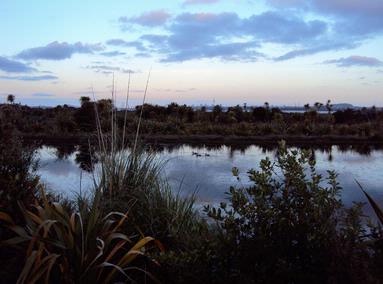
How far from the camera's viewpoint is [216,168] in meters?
13.3

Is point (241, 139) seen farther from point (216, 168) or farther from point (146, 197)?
point (146, 197)

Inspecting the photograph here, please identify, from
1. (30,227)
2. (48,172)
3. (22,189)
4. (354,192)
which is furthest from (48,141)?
(30,227)

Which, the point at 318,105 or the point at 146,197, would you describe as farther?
the point at 318,105

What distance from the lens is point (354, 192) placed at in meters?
9.90

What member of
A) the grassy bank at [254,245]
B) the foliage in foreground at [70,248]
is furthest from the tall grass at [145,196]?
the foliage in foreground at [70,248]

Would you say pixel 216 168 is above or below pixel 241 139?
below

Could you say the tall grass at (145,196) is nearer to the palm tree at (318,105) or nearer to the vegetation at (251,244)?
the vegetation at (251,244)

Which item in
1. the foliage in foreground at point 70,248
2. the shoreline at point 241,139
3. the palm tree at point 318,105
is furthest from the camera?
the palm tree at point 318,105

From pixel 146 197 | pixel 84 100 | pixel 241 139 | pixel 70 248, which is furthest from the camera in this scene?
pixel 84 100

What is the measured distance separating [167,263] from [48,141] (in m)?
20.7

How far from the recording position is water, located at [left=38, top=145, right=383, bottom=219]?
9422 millimetres

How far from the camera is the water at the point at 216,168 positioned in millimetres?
9422

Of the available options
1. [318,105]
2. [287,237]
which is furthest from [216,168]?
[318,105]

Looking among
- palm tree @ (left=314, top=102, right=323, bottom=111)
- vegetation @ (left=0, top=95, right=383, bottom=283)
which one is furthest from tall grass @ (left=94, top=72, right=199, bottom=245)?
palm tree @ (left=314, top=102, right=323, bottom=111)
